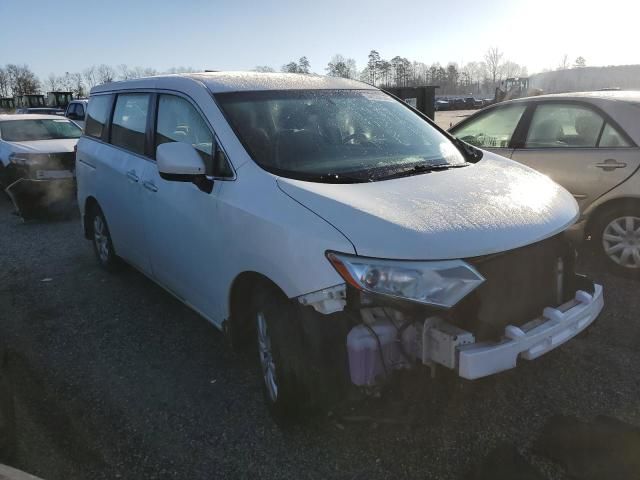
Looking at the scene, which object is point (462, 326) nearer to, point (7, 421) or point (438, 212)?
point (438, 212)

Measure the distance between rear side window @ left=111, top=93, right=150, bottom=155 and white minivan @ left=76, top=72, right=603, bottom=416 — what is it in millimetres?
129

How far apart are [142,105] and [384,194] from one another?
94.7 inches

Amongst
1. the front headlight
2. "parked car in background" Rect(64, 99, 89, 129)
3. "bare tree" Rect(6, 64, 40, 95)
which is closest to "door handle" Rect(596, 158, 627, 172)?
the front headlight

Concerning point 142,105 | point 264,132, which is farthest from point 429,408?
point 142,105

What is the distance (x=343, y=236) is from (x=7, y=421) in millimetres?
2188

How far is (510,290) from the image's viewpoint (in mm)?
2422

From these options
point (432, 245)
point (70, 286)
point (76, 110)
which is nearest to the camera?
point (432, 245)

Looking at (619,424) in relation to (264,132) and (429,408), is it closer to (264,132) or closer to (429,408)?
(429,408)

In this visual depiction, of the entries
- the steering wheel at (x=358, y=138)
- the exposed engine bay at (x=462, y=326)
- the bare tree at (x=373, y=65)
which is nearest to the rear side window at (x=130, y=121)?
the steering wheel at (x=358, y=138)

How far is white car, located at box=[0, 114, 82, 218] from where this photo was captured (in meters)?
8.32

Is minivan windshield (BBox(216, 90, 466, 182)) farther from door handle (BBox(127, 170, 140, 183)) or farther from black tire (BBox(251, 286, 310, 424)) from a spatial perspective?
door handle (BBox(127, 170, 140, 183))

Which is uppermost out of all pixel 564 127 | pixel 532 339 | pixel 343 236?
pixel 564 127

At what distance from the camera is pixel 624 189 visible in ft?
15.3

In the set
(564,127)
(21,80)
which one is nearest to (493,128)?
(564,127)
